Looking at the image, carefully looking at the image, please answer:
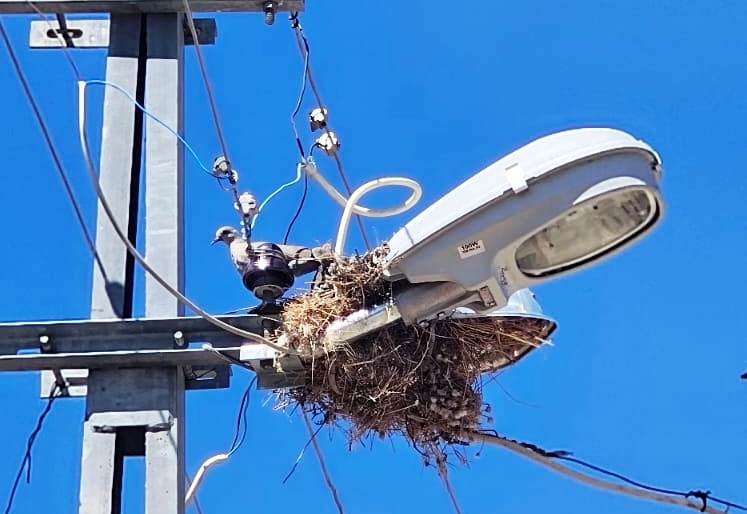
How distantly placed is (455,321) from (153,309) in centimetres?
103

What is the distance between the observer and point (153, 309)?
5.38m

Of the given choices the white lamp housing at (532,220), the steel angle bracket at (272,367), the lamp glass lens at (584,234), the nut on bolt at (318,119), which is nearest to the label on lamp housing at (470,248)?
the white lamp housing at (532,220)

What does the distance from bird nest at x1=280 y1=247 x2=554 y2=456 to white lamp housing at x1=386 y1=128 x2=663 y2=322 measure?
289mm

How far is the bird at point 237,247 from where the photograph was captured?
5570 mm

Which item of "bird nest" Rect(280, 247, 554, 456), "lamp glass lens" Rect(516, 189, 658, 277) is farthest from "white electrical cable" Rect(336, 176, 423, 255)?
"lamp glass lens" Rect(516, 189, 658, 277)

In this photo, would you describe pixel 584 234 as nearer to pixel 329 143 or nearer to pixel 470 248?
pixel 470 248

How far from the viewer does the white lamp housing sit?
4.73 meters

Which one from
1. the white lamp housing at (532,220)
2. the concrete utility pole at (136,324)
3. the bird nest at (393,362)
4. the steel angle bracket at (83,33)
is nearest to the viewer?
the white lamp housing at (532,220)

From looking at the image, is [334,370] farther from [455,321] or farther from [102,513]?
[102,513]

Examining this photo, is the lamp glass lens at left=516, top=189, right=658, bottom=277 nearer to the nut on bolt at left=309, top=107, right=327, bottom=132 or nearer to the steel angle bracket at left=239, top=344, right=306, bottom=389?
the steel angle bracket at left=239, top=344, right=306, bottom=389

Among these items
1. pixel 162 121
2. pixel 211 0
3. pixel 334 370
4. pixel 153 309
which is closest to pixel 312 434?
pixel 334 370

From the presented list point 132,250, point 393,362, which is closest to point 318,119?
point 393,362

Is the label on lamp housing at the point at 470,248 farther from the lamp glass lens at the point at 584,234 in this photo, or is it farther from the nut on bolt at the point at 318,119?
the nut on bolt at the point at 318,119

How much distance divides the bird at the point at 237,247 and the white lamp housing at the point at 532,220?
0.61 metres
